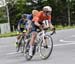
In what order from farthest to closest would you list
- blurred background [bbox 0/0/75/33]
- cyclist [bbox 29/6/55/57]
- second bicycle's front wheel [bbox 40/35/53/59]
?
blurred background [bbox 0/0/75/33] < second bicycle's front wheel [bbox 40/35/53/59] < cyclist [bbox 29/6/55/57]

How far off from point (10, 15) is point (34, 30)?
5077 cm

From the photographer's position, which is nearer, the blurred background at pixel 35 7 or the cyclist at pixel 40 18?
the cyclist at pixel 40 18

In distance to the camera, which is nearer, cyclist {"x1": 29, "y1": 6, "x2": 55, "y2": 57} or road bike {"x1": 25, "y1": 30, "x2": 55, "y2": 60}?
cyclist {"x1": 29, "y1": 6, "x2": 55, "y2": 57}

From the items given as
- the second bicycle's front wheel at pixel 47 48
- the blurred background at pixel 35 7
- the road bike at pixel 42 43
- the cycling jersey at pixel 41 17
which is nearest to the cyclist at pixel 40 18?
the cycling jersey at pixel 41 17

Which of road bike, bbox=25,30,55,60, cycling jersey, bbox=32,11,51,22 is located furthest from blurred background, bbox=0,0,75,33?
cycling jersey, bbox=32,11,51,22

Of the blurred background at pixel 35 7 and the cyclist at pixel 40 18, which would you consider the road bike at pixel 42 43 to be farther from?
the blurred background at pixel 35 7

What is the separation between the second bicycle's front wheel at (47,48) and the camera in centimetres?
1215

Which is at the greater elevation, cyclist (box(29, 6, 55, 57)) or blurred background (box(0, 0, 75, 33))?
cyclist (box(29, 6, 55, 57))

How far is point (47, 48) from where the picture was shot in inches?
484

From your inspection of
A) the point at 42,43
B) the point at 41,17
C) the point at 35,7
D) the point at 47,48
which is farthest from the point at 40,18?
the point at 35,7

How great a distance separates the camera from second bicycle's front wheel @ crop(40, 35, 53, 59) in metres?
12.2

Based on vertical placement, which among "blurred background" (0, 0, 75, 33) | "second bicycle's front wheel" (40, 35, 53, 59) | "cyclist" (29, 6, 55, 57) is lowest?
"blurred background" (0, 0, 75, 33)

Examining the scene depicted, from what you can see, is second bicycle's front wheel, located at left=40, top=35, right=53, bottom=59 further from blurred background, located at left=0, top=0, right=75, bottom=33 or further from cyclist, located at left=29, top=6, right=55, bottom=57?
blurred background, located at left=0, top=0, right=75, bottom=33

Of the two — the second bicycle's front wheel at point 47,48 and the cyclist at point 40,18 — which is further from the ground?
the cyclist at point 40,18
